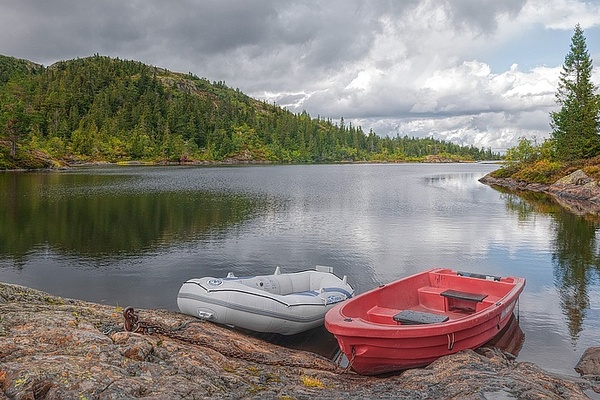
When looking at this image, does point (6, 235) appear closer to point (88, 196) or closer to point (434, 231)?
point (88, 196)

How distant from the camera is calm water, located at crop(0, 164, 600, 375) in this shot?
14.5 metres

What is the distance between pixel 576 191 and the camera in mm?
45875

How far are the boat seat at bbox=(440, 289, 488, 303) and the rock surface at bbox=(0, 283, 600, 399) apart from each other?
2.41 meters

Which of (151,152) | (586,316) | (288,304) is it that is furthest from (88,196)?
(151,152)

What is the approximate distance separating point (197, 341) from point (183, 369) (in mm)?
1840

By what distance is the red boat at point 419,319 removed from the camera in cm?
852

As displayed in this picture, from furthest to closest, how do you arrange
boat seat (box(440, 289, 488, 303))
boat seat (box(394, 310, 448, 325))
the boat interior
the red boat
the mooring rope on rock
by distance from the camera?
1. boat seat (box(440, 289, 488, 303))
2. the boat interior
3. boat seat (box(394, 310, 448, 325))
4. the red boat
5. the mooring rope on rock

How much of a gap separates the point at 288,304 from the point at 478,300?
4.69 m

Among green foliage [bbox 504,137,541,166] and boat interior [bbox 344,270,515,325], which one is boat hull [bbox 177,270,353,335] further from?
green foliage [bbox 504,137,541,166]

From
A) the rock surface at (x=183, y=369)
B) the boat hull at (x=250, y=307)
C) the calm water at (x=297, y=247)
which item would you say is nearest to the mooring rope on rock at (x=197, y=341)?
the rock surface at (x=183, y=369)

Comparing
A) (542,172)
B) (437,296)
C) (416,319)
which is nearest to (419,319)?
(416,319)

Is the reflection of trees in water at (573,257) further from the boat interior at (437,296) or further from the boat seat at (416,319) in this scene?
the boat seat at (416,319)

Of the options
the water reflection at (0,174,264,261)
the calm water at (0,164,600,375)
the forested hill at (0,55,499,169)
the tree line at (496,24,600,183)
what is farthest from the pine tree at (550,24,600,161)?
the forested hill at (0,55,499,169)

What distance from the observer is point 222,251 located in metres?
20.9
